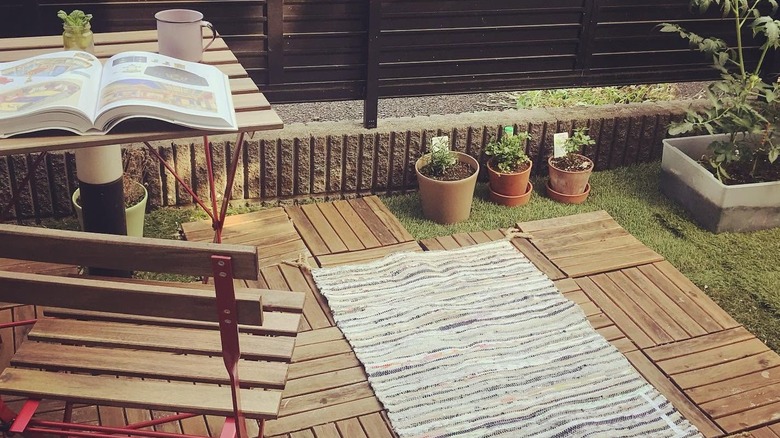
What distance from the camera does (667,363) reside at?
2.96 metres

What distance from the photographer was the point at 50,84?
2.24 meters

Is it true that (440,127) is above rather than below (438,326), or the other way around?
above

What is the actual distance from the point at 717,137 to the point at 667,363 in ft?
5.35

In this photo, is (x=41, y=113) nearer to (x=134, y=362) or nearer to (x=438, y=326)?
(x=134, y=362)

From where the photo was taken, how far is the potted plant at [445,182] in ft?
12.2

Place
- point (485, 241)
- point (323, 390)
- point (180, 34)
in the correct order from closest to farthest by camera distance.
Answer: point (180, 34), point (323, 390), point (485, 241)

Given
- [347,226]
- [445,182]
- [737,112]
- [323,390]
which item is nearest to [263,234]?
[347,226]

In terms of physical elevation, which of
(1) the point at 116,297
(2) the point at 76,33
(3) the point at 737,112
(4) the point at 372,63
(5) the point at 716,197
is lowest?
(5) the point at 716,197

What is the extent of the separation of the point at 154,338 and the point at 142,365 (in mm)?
91

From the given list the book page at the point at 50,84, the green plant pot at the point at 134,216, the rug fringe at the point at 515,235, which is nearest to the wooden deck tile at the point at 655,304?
the rug fringe at the point at 515,235

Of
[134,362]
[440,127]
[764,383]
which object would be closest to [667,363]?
[764,383]

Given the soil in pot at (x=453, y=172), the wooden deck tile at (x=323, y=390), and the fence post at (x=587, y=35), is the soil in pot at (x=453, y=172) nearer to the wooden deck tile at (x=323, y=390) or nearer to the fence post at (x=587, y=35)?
the fence post at (x=587, y=35)

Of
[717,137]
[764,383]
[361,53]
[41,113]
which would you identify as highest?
[41,113]

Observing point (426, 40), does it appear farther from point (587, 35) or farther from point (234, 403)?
point (234, 403)
